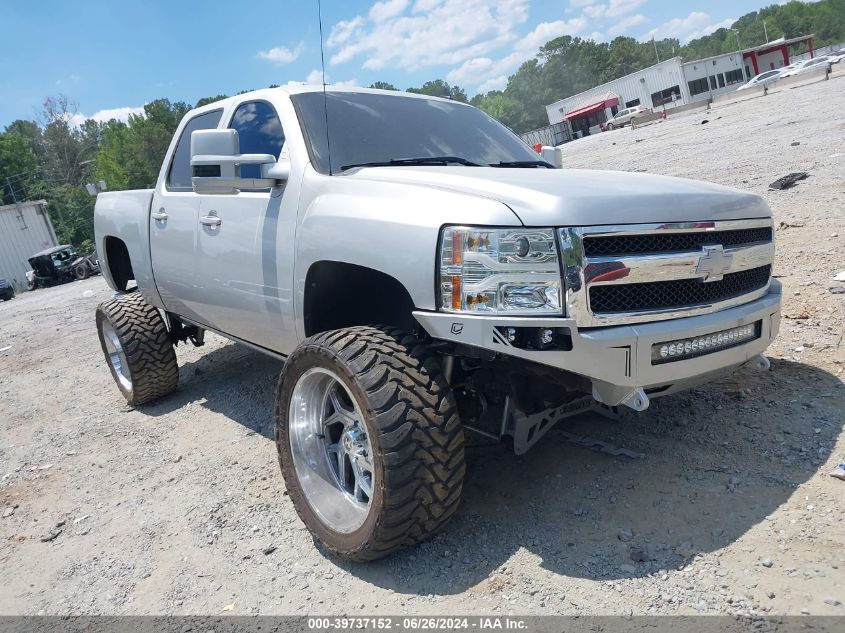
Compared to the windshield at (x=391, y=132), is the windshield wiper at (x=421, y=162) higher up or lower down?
lower down

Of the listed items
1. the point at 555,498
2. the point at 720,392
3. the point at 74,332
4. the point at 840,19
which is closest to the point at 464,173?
the point at 555,498

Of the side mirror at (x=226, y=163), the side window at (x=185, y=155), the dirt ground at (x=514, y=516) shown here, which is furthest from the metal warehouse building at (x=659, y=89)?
the side mirror at (x=226, y=163)

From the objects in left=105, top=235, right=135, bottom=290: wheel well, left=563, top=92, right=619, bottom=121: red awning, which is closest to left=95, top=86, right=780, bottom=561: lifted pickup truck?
left=105, top=235, right=135, bottom=290: wheel well

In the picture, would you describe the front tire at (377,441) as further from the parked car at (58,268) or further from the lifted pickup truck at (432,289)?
the parked car at (58,268)

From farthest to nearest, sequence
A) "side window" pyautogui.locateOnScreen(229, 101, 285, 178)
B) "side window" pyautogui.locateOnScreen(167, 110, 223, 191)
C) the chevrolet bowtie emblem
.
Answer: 1. "side window" pyautogui.locateOnScreen(167, 110, 223, 191)
2. "side window" pyautogui.locateOnScreen(229, 101, 285, 178)
3. the chevrolet bowtie emblem

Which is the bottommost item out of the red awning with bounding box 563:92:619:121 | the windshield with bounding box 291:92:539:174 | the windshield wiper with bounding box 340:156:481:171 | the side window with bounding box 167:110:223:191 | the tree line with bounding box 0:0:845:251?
the windshield wiper with bounding box 340:156:481:171

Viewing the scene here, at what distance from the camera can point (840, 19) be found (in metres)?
116

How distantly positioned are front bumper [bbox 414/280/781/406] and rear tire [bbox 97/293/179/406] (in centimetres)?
341

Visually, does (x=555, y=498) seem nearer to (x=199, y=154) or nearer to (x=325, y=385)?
(x=325, y=385)

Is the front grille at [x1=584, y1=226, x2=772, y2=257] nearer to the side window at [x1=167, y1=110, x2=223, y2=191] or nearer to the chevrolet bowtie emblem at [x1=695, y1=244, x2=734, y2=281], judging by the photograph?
the chevrolet bowtie emblem at [x1=695, y1=244, x2=734, y2=281]

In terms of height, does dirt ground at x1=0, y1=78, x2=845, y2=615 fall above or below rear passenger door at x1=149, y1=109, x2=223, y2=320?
below

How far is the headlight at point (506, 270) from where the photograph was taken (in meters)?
2.41

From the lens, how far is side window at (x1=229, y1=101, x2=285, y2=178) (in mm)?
3742

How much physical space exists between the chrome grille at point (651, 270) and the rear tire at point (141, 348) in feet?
12.9
